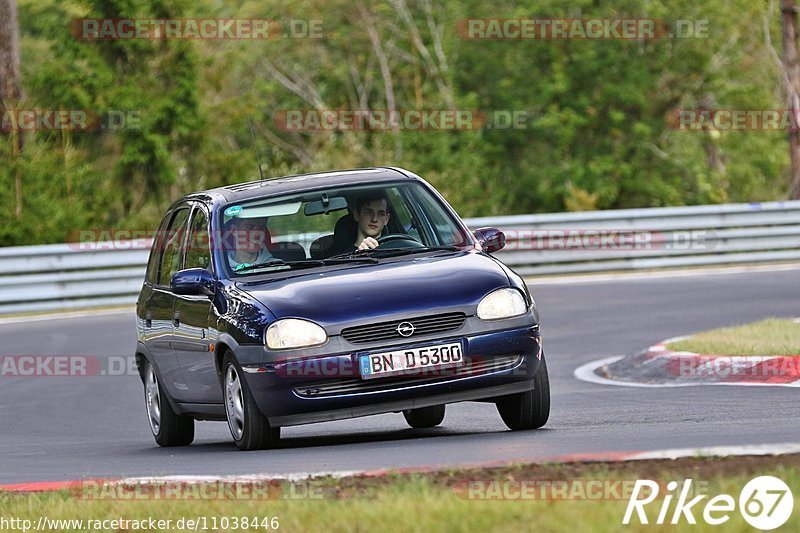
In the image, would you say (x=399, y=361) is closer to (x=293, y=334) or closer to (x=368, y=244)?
(x=293, y=334)

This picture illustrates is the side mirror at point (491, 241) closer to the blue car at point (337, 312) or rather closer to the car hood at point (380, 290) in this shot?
the blue car at point (337, 312)

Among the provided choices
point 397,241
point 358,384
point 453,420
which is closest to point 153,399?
point 453,420

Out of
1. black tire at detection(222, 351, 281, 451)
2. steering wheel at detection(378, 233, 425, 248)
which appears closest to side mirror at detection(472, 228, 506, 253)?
steering wheel at detection(378, 233, 425, 248)

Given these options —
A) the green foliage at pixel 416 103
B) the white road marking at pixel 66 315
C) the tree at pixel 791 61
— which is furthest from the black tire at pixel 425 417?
the tree at pixel 791 61

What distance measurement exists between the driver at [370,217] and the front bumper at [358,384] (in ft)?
4.47

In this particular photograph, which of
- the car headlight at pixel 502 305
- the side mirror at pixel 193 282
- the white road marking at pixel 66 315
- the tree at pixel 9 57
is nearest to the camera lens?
the car headlight at pixel 502 305

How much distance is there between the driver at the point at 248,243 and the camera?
32.9 ft

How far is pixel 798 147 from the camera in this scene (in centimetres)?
3312

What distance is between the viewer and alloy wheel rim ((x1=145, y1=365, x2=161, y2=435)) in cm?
1142

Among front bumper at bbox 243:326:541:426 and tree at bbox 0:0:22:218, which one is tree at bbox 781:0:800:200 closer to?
tree at bbox 0:0:22:218

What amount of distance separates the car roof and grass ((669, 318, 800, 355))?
3.72 metres

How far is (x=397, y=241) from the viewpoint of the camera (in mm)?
10188

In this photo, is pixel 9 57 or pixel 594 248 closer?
pixel 594 248

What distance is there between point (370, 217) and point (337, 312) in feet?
4.89
